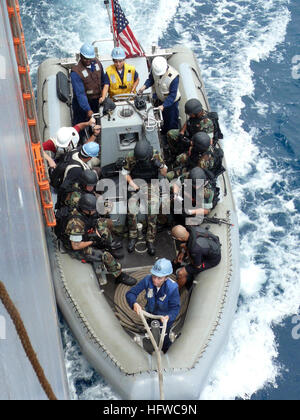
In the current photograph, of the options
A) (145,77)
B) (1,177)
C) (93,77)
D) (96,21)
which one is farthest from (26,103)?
(96,21)

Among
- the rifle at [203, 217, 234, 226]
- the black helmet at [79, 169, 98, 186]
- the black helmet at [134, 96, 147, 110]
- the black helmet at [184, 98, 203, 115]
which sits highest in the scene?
the black helmet at [134, 96, 147, 110]

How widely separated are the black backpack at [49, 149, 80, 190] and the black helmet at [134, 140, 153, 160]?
2.39ft

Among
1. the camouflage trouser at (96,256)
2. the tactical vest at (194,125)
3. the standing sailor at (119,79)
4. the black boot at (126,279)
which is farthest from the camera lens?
the standing sailor at (119,79)

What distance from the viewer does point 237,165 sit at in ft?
34.1

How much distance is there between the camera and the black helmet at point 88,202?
20.6 feet

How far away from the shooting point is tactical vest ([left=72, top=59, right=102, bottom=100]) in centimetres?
808

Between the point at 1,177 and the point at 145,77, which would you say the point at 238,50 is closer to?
the point at 145,77

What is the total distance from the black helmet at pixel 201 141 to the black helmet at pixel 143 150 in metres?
0.59

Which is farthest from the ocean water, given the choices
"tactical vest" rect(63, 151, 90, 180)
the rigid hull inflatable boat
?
"tactical vest" rect(63, 151, 90, 180)

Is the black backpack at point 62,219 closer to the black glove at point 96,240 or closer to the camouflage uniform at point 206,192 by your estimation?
the black glove at point 96,240

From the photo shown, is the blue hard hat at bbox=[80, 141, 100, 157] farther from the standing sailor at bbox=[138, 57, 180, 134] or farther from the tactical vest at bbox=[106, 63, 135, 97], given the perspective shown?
the tactical vest at bbox=[106, 63, 135, 97]

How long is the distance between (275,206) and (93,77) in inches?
149

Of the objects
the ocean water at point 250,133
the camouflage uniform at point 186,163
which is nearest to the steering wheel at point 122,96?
the camouflage uniform at point 186,163

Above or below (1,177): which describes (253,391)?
below
